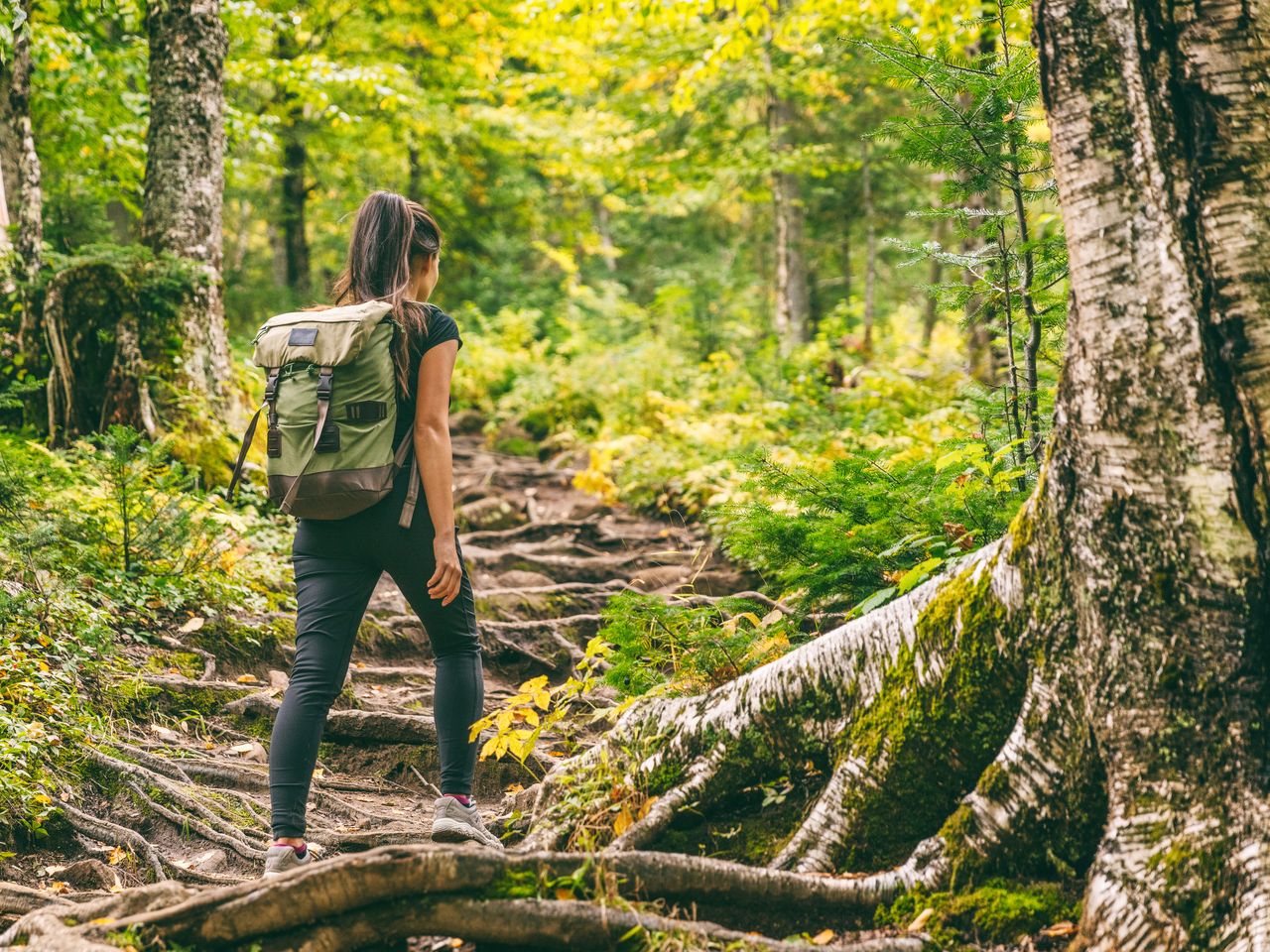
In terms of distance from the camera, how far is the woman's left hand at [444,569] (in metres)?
3.55

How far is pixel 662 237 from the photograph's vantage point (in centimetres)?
2467

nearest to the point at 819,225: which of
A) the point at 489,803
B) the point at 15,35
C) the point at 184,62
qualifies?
the point at 184,62

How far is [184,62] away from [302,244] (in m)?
11.6

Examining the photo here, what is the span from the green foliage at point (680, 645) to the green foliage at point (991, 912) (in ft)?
4.20

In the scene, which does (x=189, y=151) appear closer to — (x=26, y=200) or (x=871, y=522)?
(x=26, y=200)

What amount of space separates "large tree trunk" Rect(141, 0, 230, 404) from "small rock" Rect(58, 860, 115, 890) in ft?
19.0

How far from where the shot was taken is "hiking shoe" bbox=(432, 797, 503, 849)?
357cm

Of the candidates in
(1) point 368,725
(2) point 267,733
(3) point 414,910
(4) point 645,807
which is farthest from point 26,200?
(3) point 414,910

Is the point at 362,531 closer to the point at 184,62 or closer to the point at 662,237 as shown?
the point at 184,62

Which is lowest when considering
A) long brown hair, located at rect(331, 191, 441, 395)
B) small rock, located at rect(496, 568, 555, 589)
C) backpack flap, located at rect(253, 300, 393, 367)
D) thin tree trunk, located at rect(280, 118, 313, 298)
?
small rock, located at rect(496, 568, 555, 589)

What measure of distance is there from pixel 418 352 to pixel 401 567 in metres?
0.80

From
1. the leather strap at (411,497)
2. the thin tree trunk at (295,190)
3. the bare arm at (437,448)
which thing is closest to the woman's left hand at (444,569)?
the bare arm at (437,448)

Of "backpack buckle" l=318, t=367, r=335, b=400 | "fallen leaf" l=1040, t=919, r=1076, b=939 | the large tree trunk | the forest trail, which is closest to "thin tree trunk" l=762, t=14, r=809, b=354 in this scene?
the forest trail

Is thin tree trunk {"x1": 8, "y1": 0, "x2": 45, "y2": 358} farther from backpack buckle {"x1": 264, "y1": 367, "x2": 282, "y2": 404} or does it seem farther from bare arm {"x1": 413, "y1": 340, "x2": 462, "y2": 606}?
bare arm {"x1": 413, "y1": 340, "x2": 462, "y2": 606}
